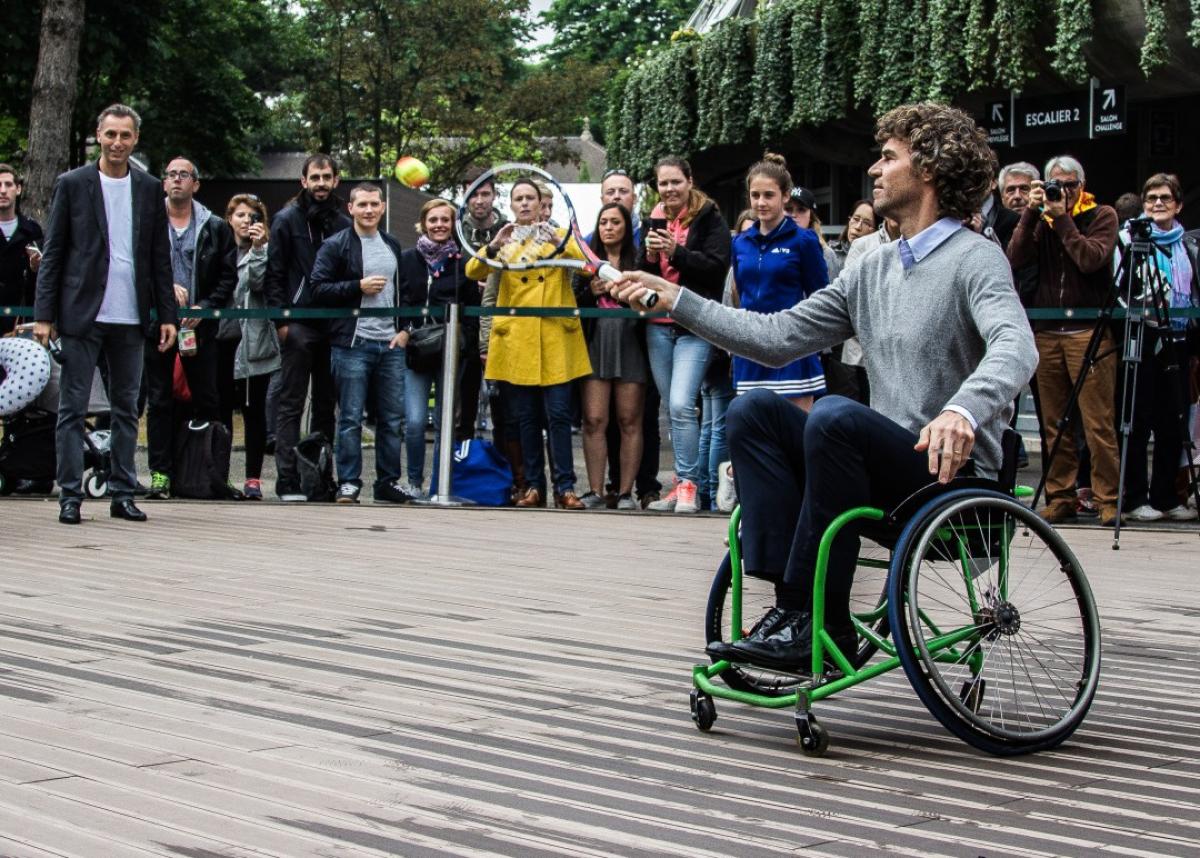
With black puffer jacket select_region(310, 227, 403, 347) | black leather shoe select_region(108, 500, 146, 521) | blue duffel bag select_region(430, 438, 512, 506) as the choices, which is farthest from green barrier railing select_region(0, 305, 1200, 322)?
black leather shoe select_region(108, 500, 146, 521)

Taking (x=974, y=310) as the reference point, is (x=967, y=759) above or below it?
below

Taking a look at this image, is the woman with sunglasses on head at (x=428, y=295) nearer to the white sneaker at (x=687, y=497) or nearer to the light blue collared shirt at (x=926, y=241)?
the white sneaker at (x=687, y=497)

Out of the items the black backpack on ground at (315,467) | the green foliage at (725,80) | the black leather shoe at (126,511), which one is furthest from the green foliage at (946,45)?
the black leather shoe at (126,511)

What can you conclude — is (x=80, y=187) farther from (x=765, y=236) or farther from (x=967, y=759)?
(x=967, y=759)

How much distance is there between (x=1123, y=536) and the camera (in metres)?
10.1

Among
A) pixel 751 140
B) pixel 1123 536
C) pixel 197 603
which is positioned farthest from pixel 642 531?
pixel 751 140

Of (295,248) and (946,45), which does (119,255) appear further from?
(946,45)

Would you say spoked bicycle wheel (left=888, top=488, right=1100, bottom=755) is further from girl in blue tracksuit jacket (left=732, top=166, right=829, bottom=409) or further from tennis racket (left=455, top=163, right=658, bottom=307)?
tennis racket (left=455, top=163, right=658, bottom=307)

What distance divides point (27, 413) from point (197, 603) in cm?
580

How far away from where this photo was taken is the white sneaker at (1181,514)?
11.1 m

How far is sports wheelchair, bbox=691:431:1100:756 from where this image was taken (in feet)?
14.6

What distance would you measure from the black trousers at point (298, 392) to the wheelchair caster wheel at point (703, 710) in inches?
289

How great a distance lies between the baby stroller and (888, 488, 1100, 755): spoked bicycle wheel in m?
8.22

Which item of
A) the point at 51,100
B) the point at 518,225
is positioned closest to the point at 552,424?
the point at 518,225
